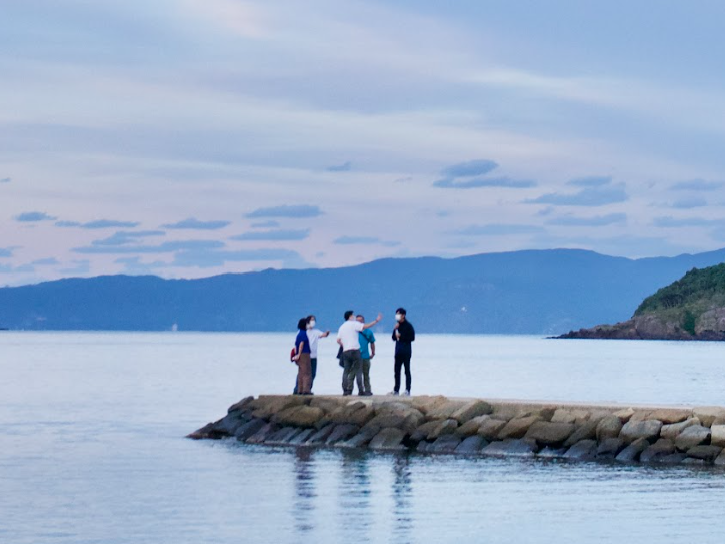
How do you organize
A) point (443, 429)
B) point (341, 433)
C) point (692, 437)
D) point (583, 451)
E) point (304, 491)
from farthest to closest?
point (341, 433), point (443, 429), point (583, 451), point (692, 437), point (304, 491)

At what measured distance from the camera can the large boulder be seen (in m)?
32.3

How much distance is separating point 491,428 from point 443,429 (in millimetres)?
1114

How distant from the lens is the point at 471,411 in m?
30.5

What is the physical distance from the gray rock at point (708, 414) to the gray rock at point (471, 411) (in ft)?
15.3

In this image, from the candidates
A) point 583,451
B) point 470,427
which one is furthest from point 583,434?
point 470,427

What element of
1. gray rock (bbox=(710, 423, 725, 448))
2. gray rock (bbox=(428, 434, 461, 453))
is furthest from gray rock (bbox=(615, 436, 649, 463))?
gray rock (bbox=(428, 434, 461, 453))

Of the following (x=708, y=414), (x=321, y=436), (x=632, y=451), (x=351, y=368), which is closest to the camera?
(x=632, y=451)

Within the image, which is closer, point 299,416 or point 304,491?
point 304,491

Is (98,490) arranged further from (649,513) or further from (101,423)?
(101,423)

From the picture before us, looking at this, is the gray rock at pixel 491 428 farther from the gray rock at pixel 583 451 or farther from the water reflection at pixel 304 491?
the water reflection at pixel 304 491

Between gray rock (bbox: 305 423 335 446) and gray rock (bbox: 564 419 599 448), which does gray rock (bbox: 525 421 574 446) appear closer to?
gray rock (bbox: 564 419 599 448)

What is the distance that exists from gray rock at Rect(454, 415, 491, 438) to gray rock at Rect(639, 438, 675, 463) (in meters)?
3.93

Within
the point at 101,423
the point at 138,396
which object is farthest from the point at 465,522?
the point at 138,396

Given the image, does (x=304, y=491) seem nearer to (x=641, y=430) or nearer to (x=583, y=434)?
(x=583, y=434)
